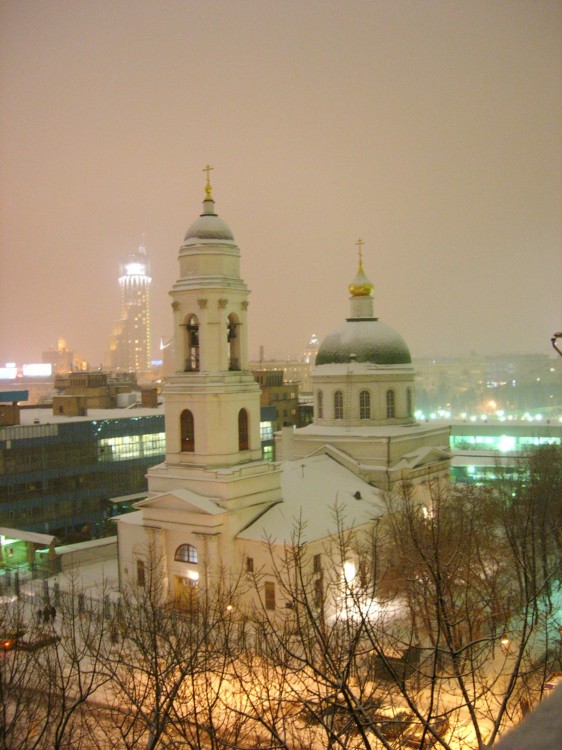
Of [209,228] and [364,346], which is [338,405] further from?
[209,228]

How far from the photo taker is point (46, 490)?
43.2m

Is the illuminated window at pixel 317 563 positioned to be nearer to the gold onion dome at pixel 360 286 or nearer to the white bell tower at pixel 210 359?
the white bell tower at pixel 210 359

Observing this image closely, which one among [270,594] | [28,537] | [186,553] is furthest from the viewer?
[28,537]

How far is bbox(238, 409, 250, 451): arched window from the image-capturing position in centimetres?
3025

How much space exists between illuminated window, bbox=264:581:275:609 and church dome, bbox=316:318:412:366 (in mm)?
16806

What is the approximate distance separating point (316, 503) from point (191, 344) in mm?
8488

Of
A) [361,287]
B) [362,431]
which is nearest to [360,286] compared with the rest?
[361,287]

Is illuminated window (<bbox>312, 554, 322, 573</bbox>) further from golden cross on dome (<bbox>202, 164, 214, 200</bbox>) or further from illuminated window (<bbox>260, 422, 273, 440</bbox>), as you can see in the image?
illuminated window (<bbox>260, 422, 273, 440</bbox>)

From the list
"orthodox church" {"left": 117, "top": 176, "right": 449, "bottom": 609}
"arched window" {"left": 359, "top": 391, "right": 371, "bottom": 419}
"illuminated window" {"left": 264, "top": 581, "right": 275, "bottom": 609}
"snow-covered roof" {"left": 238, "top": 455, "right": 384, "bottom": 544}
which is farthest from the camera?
"arched window" {"left": 359, "top": 391, "right": 371, "bottom": 419}

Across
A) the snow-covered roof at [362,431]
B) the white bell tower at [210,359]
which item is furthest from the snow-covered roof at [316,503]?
the white bell tower at [210,359]

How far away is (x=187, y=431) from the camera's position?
29906mm

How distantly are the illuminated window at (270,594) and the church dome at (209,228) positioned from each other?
1361 cm

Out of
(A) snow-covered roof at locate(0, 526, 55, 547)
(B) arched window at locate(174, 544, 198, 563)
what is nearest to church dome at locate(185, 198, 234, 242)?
(B) arched window at locate(174, 544, 198, 563)

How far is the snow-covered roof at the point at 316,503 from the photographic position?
28.0 meters
